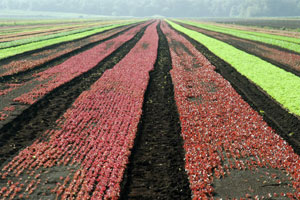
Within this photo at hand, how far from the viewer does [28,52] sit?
103 feet

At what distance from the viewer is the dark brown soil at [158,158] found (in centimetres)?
824

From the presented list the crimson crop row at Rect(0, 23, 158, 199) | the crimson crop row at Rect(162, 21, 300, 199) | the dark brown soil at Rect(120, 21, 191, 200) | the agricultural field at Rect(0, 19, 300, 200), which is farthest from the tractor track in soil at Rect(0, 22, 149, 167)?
the crimson crop row at Rect(162, 21, 300, 199)

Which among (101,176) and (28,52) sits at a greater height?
(28,52)

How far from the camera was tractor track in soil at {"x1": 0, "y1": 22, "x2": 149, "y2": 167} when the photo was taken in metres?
10.8

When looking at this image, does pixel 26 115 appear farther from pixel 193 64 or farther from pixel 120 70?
pixel 193 64

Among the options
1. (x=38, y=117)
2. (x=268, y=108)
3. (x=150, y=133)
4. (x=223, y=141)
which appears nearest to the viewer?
(x=223, y=141)

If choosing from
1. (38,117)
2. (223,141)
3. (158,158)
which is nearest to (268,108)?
(223,141)

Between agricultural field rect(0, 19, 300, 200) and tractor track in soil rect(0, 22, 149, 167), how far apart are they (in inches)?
2.3

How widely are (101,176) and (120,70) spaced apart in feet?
49.3

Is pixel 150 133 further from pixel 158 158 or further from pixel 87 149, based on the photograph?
pixel 87 149

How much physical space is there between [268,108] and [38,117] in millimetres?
14422

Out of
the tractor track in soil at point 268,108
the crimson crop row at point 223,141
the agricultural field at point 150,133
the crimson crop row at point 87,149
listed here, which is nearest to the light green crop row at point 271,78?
the agricultural field at point 150,133

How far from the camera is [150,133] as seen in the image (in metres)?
11.9

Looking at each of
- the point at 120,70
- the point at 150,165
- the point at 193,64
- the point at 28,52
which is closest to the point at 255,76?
the point at 193,64
